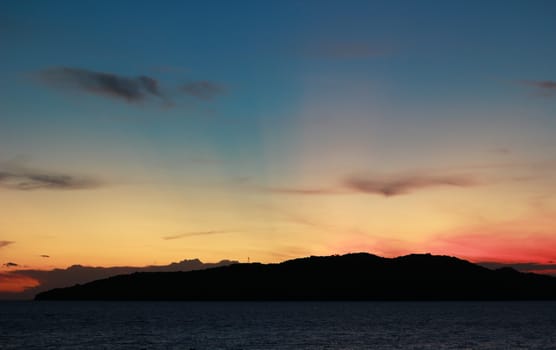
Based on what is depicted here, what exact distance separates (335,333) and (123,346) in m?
54.4

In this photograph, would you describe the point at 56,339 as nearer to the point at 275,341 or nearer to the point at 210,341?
the point at 210,341

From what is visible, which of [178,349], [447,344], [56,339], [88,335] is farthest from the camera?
[88,335]

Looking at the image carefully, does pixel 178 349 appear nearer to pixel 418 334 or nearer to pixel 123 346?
pixel 123 346

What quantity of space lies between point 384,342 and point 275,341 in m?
22.2

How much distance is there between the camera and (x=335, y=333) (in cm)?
15838

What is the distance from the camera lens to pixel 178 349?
120938mm

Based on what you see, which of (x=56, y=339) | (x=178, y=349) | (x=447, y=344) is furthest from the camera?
(x=56, y=339)

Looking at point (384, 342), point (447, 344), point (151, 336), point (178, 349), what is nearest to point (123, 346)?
point (178, 349)

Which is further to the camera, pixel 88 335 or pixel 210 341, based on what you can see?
pixel 88 335

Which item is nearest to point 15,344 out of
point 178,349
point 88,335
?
point 88,335

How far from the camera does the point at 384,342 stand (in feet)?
439

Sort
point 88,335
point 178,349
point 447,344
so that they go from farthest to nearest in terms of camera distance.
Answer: point 88,335 < point 447,344 < point 178,349

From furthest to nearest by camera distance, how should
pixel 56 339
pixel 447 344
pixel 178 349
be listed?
1. pixel 56 339
2. pixel 447 344
3. pixel 178 349

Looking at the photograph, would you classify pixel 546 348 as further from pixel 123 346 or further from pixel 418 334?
pixel 123 346
